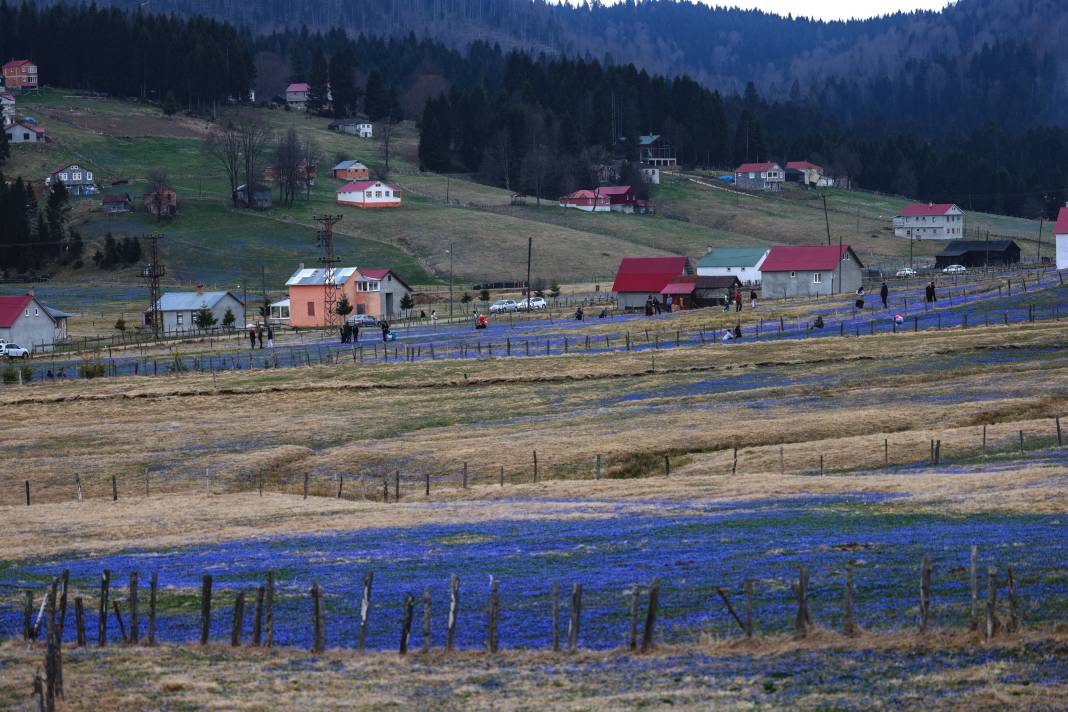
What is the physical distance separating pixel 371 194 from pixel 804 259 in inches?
3153

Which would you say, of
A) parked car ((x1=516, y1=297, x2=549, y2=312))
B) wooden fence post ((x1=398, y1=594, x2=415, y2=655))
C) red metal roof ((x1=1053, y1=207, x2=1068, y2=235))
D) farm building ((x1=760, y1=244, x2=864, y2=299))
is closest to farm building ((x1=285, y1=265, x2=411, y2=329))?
parked car ((x1=516, y1=297, x2=549, y2=312))

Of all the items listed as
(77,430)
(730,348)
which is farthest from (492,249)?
(77,430)

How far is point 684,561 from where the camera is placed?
3011 cm

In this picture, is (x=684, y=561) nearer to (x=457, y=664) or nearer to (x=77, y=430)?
(x=457, y=664)

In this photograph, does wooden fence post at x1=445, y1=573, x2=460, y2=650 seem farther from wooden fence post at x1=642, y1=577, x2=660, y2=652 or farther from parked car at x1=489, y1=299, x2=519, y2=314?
parked car at x1=489, y1=299, x2=519, y2=314

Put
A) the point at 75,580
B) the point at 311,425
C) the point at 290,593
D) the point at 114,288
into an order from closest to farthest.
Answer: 1. the point at 290,593
2. the point at 75,580
3. the point at 311,425
4. the point at 114,288

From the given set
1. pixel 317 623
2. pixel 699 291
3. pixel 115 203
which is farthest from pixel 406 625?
pixel 115 203

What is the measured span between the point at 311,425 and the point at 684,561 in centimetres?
3694

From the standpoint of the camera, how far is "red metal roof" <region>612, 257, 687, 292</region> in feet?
405

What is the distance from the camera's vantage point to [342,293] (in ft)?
411

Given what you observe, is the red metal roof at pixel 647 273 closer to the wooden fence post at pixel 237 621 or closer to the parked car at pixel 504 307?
the parked car at pixel 504 307

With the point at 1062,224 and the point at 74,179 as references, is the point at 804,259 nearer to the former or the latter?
the point at 1062,224

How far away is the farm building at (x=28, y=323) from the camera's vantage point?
4358 inches

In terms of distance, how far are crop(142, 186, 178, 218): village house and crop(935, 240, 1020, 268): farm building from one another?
91.8 metres
